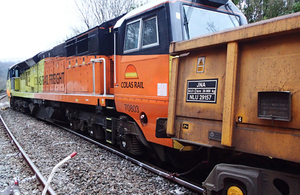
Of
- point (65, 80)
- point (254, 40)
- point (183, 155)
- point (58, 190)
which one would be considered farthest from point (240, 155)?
point (65, 80)

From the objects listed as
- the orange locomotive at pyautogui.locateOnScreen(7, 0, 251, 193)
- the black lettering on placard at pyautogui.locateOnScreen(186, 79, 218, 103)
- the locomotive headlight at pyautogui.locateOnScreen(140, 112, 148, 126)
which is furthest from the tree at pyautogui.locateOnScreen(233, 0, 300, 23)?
the black lettering on placard at pyautogui.locateOnScreen(186, 79, 218, 103)

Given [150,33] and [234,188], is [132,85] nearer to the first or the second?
[150,33]

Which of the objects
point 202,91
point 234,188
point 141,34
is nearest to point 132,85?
point 141,34

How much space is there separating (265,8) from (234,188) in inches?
446

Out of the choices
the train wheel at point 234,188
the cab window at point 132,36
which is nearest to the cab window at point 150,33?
the cab window at point 132,36

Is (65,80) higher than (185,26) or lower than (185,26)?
lower

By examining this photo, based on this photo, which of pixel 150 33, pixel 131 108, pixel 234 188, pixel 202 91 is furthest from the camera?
pixel 131 108

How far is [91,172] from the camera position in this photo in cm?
491

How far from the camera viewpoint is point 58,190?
4219 mm

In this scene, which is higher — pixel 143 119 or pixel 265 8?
pixel 265 8

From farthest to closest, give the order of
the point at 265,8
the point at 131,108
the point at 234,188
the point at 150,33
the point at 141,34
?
the point at 265,8
the point at 131,108
the point at 141,34
the point at 150,33
the point at 234,188

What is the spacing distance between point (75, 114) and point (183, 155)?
16.7 feet

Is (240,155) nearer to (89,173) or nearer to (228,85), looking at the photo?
(228,85)

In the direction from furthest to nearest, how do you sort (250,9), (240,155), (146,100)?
(250,9) < (146,100) < (240,155)
